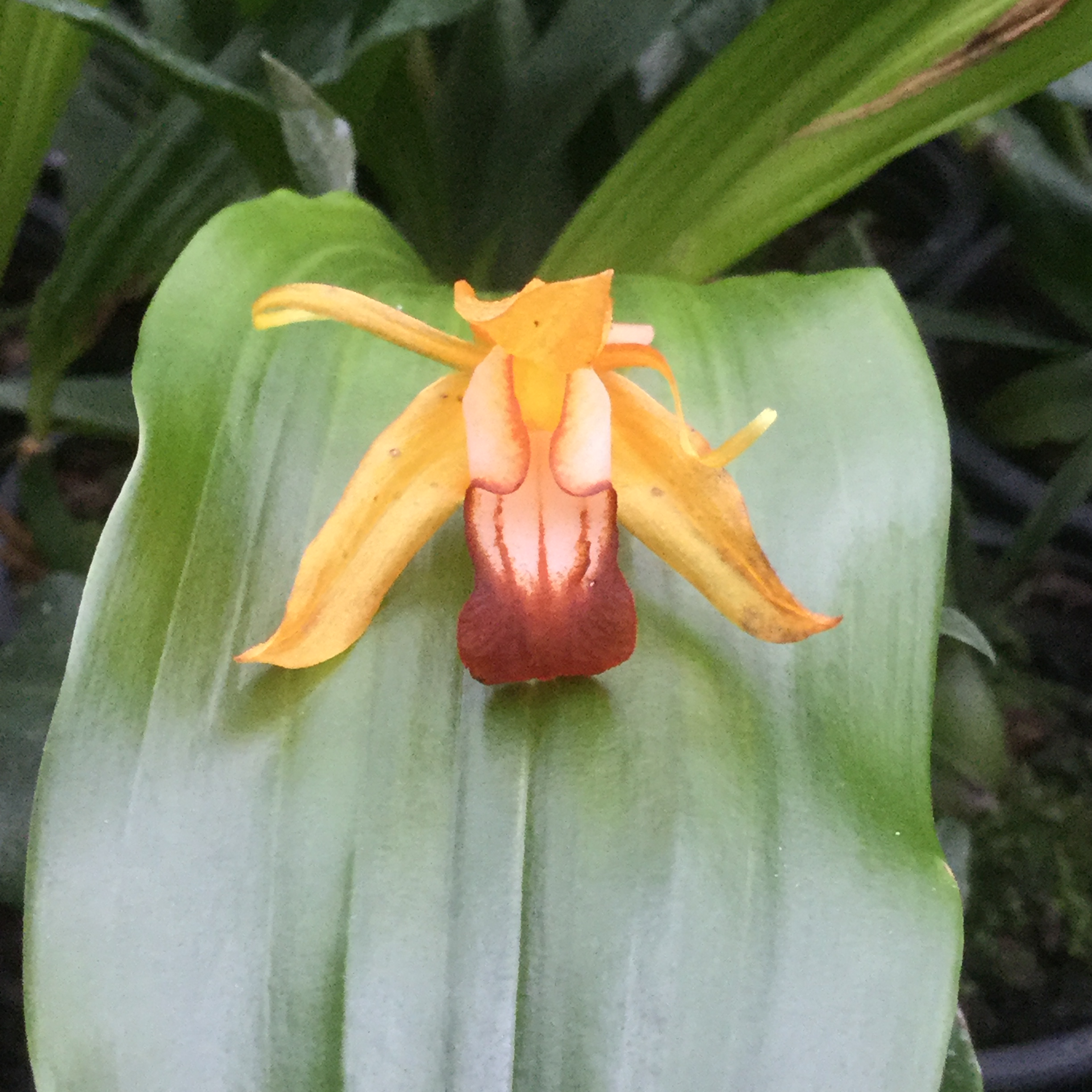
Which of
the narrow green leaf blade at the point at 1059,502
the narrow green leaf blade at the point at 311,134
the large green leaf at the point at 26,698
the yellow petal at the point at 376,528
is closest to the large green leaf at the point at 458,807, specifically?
the yellow petal at the point at 376,528

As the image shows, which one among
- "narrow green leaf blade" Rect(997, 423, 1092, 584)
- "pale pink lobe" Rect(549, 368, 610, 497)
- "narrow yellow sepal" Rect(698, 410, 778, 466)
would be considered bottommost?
"narrow green leaf blade" Rect(997, 423, 1092, 584)

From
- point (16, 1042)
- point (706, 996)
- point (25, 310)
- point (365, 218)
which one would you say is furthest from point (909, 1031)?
point (25, 310)

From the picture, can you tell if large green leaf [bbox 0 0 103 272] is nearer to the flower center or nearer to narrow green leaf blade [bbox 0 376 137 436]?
narrow green leaf blade [bbox 0 376 137 436]

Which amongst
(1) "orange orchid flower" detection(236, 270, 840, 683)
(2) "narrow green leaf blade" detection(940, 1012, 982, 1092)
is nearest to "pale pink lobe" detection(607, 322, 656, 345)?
(1) "orange orchid flower" detection(236, 270, 840, 683)

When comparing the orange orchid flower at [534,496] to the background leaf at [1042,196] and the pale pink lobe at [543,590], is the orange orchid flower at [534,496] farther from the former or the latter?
the background leaf at [1042,196]

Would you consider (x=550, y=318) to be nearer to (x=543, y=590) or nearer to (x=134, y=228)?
(x=543, y=590)
